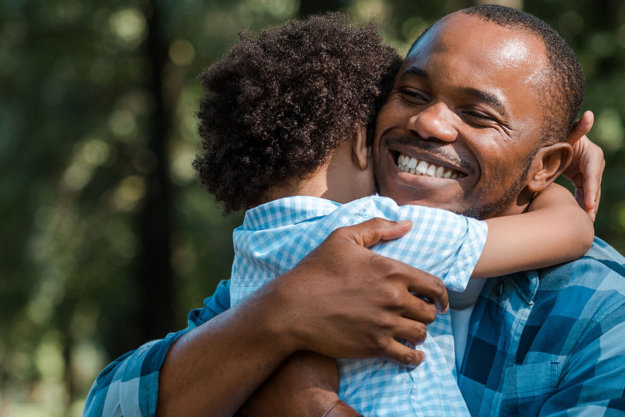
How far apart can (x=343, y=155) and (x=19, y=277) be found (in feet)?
27.9

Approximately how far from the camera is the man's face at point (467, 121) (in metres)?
2.27

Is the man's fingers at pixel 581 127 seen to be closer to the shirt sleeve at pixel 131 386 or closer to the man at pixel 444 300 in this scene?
the man at pixel 444 300

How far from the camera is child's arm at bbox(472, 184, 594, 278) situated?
207cm

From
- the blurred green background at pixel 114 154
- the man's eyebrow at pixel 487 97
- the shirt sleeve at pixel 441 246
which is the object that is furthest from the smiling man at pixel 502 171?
the blurred green background at pixel 114 154

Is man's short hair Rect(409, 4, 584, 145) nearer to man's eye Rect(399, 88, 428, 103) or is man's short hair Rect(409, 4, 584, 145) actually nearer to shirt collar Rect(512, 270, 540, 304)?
man's eye Rect(399, 88, 428, 103)

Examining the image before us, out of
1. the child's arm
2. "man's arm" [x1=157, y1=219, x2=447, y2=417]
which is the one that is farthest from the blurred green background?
"man's arm" [x1=157, y1=219, x2=447, y2=417]

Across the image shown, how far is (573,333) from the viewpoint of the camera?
199 cm

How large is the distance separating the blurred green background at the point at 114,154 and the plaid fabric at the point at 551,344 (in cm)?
647

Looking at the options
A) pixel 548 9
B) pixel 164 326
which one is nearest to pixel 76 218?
pixel 164 326

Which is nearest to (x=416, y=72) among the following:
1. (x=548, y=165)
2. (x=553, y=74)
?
(x=553, y=74)

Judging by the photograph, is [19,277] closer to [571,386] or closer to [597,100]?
[597,100]

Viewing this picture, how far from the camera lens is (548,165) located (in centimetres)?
245

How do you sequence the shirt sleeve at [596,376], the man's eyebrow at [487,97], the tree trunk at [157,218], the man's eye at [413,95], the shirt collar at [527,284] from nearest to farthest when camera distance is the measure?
the shirt sleeve at [596,376] → the shirt collar at [527,284] → the man's eyebrow at [487,97] → the man's eye at [413,95] → the tree trunk at [157,218]

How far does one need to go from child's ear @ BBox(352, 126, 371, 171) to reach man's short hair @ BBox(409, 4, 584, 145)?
0.53 m
